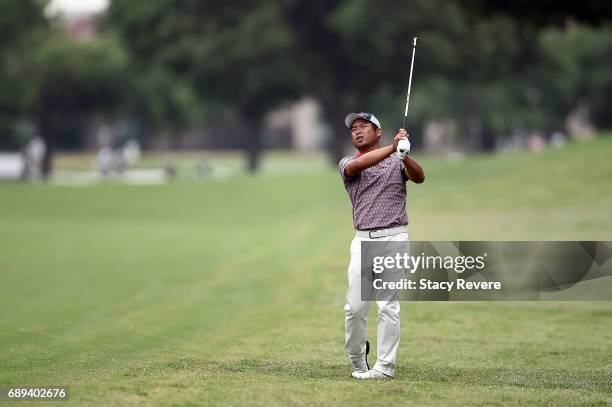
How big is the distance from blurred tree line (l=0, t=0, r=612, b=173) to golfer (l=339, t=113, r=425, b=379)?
132ft

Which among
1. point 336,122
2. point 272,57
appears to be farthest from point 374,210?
point 336,122

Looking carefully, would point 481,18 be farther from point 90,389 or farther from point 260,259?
point 90,389

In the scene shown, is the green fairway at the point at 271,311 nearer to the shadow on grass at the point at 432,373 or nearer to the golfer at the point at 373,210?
the shadow on grass at the point at 432,373

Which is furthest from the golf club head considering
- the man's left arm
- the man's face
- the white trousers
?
the white trousers

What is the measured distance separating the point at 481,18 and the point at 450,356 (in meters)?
28.4

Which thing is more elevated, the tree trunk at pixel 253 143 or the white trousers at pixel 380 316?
the tree trunk at pixel 253 143

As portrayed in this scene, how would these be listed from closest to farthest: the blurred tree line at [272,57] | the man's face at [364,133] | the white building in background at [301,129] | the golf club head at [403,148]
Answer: the golf club head at [403,148] < the man's face at [364,133] < the blurred tree line at [272,57] < the white building in background at [301,129]

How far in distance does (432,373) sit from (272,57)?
5227 cm

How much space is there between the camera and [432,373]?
37.9 ft

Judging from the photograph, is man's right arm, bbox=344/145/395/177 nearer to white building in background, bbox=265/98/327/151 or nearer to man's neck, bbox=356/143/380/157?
man's neck, bbox=356/143/380/157

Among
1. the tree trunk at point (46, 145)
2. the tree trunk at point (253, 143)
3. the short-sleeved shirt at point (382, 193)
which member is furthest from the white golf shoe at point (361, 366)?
the tree trunk at point (253, 143)

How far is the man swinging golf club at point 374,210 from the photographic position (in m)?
10.6

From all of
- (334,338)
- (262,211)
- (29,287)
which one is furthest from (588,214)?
(334,338)

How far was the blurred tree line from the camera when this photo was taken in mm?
59875
